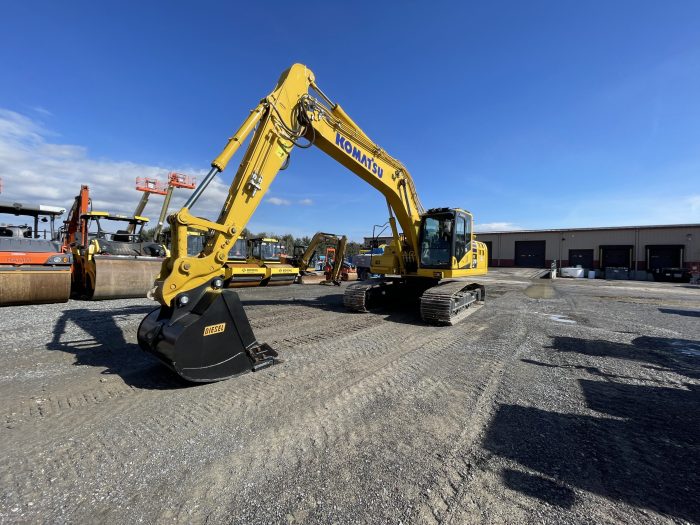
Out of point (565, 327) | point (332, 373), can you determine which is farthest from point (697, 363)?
point (332, 373)

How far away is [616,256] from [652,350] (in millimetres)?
37093

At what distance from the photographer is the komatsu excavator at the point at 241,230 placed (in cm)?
402

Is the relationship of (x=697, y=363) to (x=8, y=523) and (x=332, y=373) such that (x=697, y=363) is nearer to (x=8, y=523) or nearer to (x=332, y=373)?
(x=332, y=373)

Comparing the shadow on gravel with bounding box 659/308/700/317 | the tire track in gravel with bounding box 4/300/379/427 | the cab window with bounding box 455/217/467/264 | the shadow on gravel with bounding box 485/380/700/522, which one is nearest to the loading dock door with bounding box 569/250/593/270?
the shadow on gravel with bounding box 659/308/700/317

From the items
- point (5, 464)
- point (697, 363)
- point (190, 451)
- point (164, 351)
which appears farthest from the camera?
point (697, 363)

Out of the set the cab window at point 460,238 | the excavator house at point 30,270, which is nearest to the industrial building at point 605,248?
the cab window at point 460,238

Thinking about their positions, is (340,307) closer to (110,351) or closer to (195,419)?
(110,351)

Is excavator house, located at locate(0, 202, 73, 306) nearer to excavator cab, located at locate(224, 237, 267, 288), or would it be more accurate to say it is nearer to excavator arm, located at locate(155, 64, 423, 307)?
excavator cab, located at locate(224, 237, 267, 288)

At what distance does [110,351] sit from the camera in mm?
5223

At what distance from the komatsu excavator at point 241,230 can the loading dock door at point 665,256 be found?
117ft

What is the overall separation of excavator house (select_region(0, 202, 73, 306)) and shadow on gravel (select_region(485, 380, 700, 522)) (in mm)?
10397

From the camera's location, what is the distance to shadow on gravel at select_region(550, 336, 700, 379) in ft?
17.1

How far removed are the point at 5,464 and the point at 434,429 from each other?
3.37 meters

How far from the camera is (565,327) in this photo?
7883 millimetres
